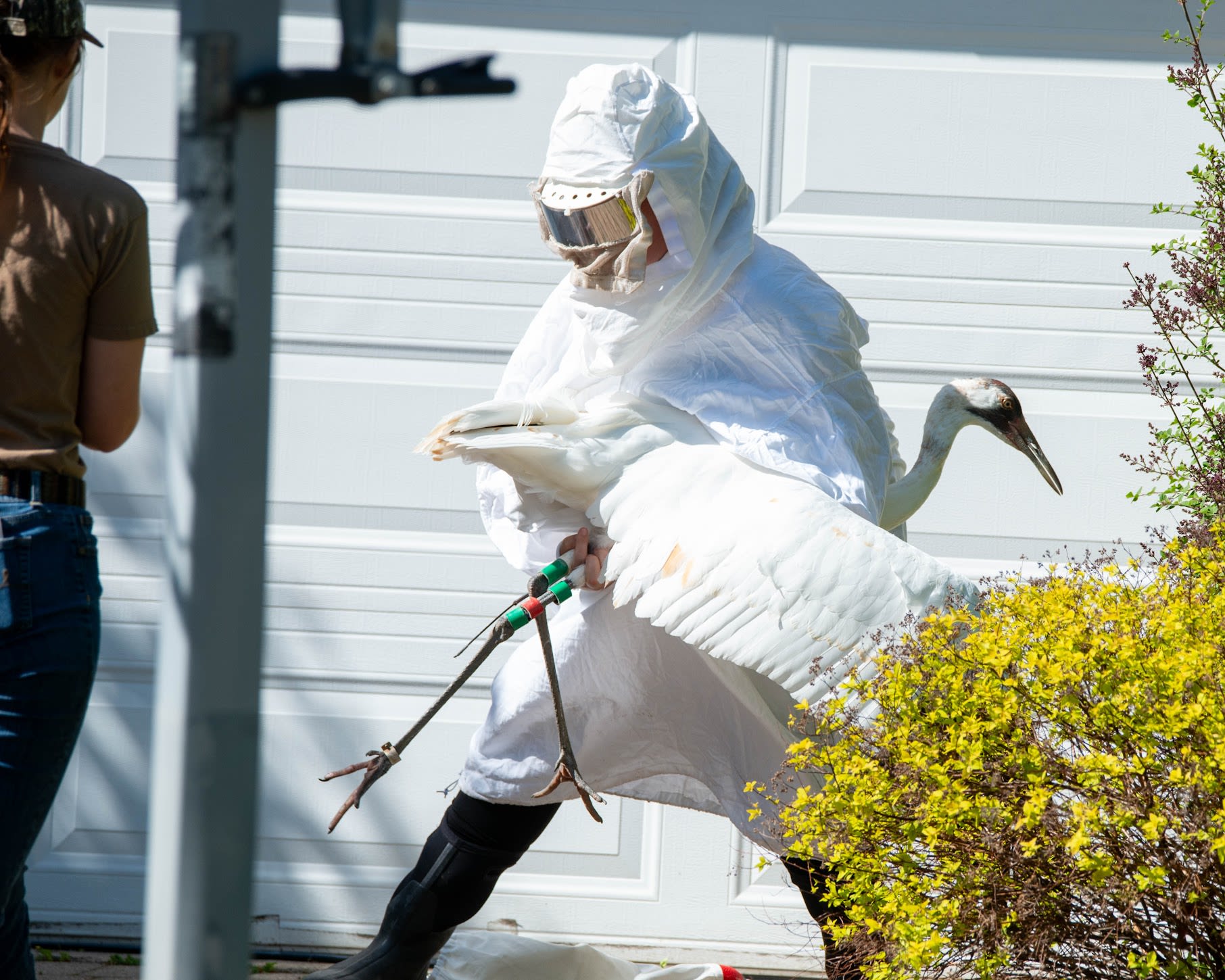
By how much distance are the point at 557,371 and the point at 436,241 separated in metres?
1.04

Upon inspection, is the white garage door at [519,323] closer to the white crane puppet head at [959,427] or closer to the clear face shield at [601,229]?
the white crane puppet head at [959,427]

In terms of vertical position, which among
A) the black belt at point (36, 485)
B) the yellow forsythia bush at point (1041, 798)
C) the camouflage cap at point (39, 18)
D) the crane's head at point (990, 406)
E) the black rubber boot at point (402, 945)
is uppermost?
the camouflage cap at point (39, 18)

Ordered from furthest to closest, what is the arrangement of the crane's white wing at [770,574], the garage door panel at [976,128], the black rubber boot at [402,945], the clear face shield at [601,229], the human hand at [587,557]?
the garage door panel at [976,128], the black rubber boot at [402,945], the human hand at [587,557], the clear face shield at [601,229], the crane's white wing at [770,574]

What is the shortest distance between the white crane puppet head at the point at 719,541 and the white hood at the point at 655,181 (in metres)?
0.16

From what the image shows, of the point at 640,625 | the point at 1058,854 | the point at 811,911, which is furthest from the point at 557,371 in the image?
the point at 1058,854

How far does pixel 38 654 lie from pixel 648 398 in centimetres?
101

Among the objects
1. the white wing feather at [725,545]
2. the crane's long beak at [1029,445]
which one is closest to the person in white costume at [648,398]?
the white wing feather at [725,545]

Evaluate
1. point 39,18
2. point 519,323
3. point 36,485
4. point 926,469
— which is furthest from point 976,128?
point 36,485

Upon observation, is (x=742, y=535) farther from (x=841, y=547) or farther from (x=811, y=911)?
(x=811, y=911)

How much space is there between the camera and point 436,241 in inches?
127

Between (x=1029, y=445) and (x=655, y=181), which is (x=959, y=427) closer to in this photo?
(x=1029, y=445)

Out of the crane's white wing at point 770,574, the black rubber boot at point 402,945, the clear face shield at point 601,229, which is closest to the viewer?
the crane's white wing at point 770,574

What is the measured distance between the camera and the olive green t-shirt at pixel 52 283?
1587mm

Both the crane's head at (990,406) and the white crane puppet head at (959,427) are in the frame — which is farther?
the crane's head at (990,406)
